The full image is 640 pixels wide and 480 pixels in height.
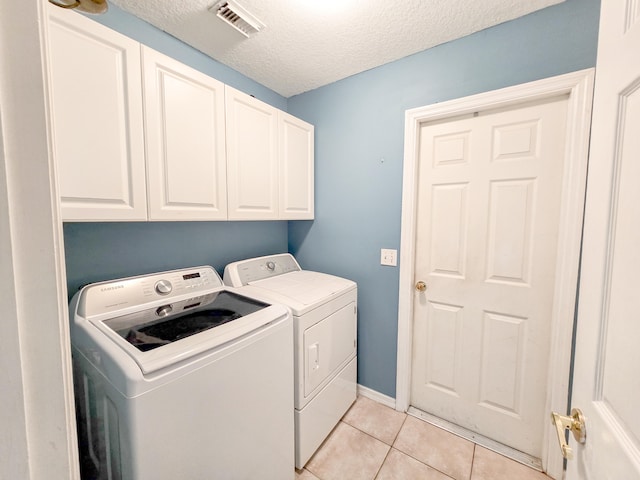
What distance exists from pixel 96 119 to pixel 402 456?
90.6 inches

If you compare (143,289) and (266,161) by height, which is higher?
(266,161)

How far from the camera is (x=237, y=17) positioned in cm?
135

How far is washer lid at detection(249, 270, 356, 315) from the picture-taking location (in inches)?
55.9

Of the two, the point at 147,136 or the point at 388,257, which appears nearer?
the point at 147,136

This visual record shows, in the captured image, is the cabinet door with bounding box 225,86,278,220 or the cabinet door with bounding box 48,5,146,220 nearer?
the cabinet door with bounding box 48,5,146,220

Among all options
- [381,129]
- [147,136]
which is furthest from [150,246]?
[381,129]

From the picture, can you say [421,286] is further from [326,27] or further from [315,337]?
[326,27]

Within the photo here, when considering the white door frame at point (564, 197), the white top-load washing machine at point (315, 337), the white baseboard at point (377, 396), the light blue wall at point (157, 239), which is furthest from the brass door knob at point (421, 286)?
the light blue wall at point (157, 239)

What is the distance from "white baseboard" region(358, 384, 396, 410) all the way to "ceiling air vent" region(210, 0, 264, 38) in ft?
8.39

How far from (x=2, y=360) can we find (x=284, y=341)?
100cm

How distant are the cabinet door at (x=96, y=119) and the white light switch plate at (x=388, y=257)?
1480 millimetres

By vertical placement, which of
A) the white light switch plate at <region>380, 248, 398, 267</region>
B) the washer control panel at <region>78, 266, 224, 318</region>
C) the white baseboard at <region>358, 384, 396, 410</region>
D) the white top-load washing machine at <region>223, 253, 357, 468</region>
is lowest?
the white baseboard at <region>358, 384, 396, 410</region>

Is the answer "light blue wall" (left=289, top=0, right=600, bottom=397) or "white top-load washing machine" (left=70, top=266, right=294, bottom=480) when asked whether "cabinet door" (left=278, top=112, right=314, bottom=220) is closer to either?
"light blue wall" (left=289, top=0, right=600, bottom=397)

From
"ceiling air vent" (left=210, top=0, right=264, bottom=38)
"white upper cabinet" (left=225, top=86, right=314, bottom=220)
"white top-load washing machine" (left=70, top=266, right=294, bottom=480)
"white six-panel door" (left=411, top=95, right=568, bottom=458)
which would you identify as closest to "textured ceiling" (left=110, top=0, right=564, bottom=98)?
"ceiling air vent" (left=210, top=0, right=264, bottom=38)
